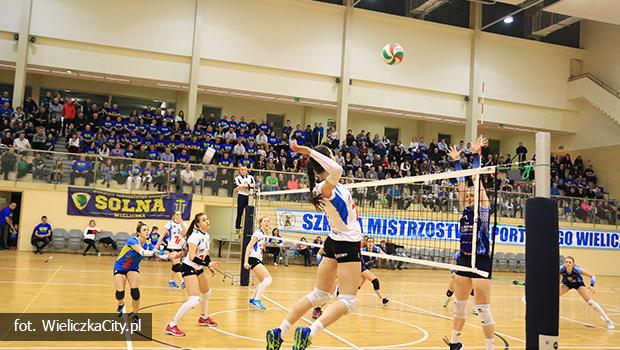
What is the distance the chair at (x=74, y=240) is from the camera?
20.5 m

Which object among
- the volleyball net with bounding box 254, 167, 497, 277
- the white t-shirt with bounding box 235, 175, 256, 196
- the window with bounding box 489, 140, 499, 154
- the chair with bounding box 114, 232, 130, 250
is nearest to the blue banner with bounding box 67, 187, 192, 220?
the chair with bounding box 114, 232, 130, 250

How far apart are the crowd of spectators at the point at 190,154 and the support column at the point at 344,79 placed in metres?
0.85

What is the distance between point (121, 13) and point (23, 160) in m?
9.17

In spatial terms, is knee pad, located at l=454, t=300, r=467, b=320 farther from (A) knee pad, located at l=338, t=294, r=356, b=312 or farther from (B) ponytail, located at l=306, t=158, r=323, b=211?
(B) ponytail, located at l=306, t=158, r=323, b=211

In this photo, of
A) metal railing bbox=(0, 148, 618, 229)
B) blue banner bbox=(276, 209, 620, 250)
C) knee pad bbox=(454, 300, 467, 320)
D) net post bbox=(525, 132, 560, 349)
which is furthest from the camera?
metal railing bbox=(0, 148, 618, 229)

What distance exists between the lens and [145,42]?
84.5 feet

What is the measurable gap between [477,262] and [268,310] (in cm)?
541

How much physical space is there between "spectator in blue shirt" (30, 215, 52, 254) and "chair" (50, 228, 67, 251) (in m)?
0.35

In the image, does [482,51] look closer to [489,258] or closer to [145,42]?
[145,42]

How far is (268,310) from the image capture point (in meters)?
10.7

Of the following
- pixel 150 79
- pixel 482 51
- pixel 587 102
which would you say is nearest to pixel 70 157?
pixel 150 79

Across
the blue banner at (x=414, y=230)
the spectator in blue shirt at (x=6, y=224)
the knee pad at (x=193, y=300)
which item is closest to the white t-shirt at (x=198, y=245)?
the knee pad at (x=193, y=300)

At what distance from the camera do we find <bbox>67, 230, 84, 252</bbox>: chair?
20484mm

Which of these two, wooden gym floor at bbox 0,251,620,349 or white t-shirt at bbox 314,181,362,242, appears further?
wooden gym floor at bbox 0,251,620,349
